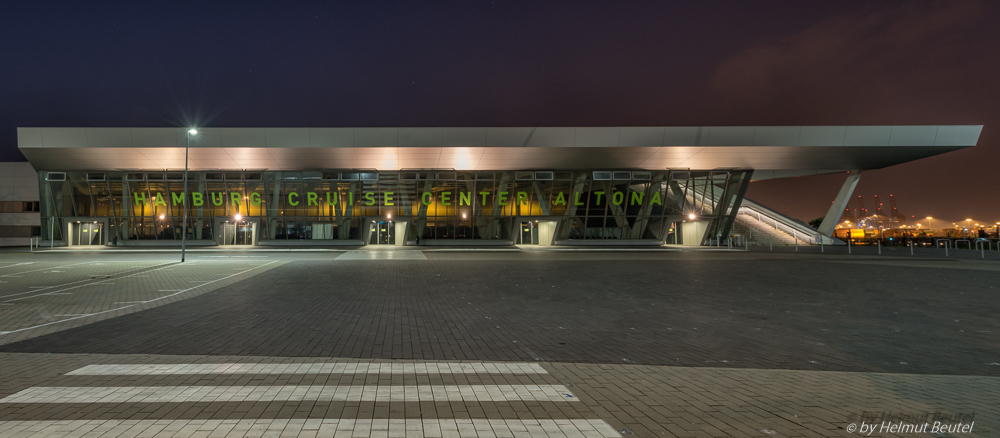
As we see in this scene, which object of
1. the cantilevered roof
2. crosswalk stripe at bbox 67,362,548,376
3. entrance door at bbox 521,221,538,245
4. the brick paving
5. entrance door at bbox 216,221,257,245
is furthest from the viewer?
entrance door at bbox 521,221,538,245

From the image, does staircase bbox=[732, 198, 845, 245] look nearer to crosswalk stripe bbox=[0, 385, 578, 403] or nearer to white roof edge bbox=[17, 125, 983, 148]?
white roof edge bbox=[17, 125, 983, 148]

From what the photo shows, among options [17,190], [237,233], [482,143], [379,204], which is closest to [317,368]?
[482,143]

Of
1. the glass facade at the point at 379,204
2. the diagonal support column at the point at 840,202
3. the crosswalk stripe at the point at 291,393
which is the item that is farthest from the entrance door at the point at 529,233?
the crosswalk stripe at the point at 291,393

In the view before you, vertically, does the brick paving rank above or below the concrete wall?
below

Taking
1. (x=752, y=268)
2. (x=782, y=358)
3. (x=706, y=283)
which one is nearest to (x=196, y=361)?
(x=782, y=358)

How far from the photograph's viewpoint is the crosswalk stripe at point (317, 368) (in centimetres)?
546

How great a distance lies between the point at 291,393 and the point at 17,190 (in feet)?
190

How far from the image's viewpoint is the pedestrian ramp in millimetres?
3756

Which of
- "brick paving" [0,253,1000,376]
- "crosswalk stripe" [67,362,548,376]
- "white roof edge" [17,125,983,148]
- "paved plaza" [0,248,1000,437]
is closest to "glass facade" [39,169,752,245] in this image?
"white roof edge" [17,125,983,148]

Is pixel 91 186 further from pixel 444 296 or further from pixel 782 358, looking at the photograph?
pixel 782 358

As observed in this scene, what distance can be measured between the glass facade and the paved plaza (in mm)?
28323

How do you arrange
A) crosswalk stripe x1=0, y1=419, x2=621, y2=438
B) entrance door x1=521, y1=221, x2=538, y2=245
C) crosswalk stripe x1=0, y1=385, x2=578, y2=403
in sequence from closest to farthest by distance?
crosswalk stripe x1=0, y1=419, x2=621, y2=438, crosswalk stripe x1=0, y1=385, x2=578, y2=403, entrance door x1=521, y1=221, x2=538, y2=245

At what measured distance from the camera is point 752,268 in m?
19.9

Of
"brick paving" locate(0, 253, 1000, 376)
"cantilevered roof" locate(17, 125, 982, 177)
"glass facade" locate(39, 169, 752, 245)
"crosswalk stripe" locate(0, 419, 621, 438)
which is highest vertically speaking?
"cantilevered roof" locate(17, 125, 982, 177)
